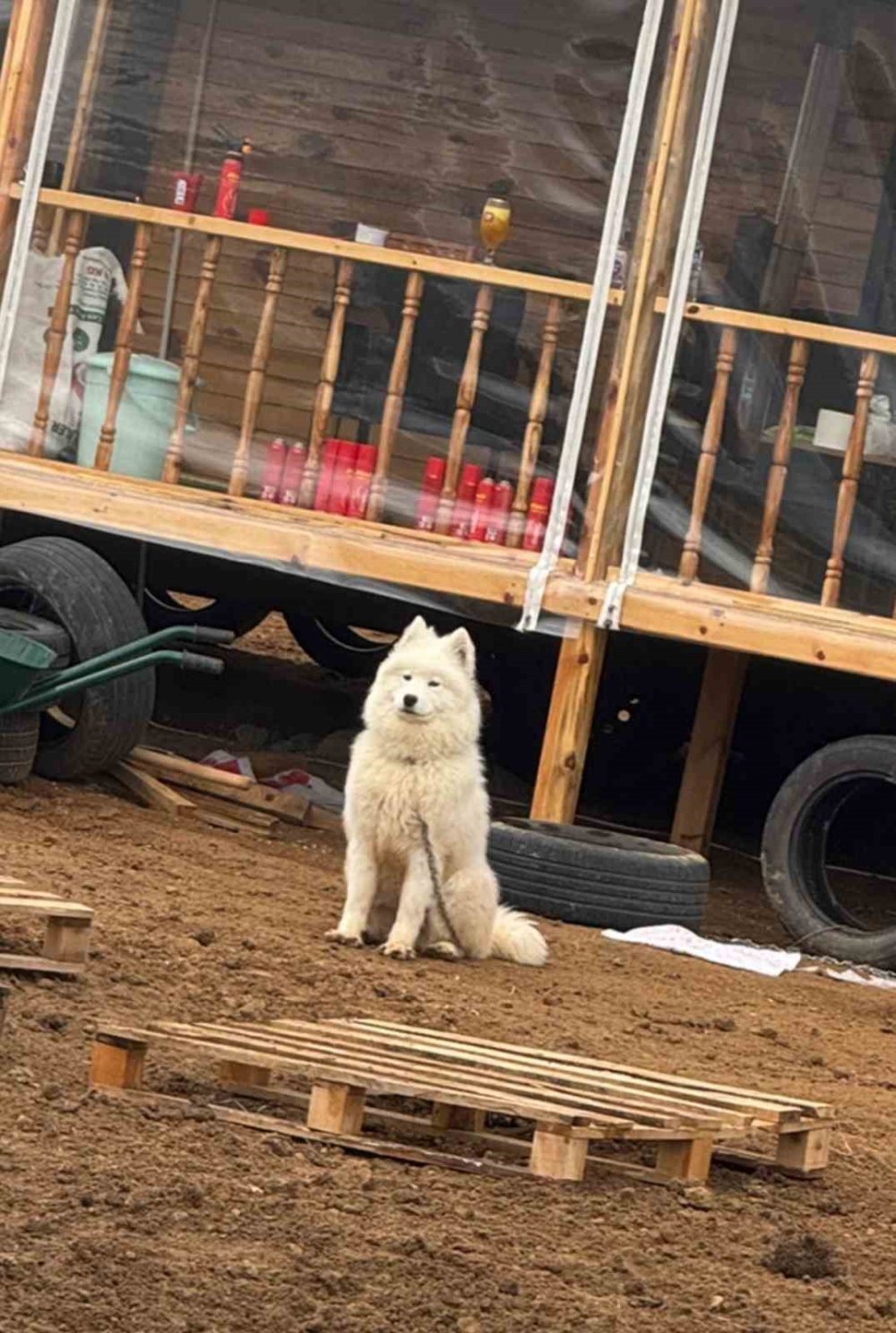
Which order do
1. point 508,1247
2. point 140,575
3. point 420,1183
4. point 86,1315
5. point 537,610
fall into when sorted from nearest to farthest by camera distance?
point 86,1315
point 508,1247
point 420,1183
point 537,610
point 140,575

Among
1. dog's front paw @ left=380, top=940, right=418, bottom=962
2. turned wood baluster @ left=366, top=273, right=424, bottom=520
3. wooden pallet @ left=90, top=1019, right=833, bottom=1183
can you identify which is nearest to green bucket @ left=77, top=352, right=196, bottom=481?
turned wood baluster @ left=366, top=273, right=424, bottom=520

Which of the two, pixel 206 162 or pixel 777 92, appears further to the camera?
pixel 206 162

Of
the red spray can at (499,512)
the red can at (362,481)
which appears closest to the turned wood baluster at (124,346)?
the red can at (362,481)

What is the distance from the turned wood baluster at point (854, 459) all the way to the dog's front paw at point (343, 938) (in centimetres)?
309

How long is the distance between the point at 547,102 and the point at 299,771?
11.0 feet

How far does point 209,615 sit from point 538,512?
3.51m

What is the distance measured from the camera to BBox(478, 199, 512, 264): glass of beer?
37.3 feet

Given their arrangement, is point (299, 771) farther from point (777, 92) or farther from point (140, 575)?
point (777, 92)

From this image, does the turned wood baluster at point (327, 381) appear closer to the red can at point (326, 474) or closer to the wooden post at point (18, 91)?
the red can at point (326, 474)

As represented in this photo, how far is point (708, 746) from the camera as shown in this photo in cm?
1185

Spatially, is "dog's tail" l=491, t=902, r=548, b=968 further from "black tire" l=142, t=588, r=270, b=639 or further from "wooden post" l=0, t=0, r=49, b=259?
"black tire" l=142, t=588, r=270, b=639

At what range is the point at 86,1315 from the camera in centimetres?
430

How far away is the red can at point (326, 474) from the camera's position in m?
11.6

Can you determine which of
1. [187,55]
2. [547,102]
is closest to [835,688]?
[547,102]
